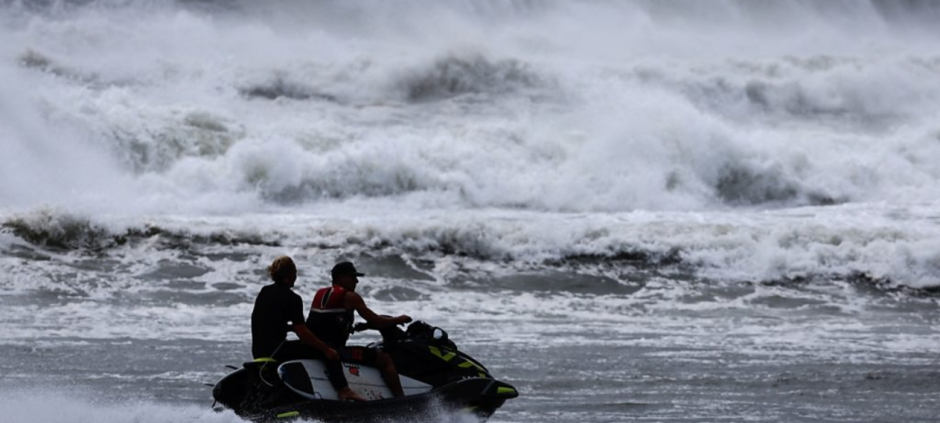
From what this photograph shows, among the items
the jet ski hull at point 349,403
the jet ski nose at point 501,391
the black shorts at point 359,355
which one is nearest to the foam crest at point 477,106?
the jet ski hull at point 349,403

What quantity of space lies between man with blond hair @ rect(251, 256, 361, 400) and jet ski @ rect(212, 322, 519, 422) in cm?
9

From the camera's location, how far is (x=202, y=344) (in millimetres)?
11953

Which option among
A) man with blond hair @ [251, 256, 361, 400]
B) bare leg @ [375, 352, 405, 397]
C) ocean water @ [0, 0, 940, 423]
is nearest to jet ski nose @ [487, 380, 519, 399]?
ocean water @ [0, 0, 940, 423]

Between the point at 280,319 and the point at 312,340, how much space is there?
24 cm

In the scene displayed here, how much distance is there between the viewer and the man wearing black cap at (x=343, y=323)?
7.52m

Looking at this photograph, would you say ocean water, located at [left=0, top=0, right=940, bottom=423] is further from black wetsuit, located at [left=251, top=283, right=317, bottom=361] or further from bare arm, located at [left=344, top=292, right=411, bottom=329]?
bare arm, located at [left=344, top=292, right=411, bottom=329]

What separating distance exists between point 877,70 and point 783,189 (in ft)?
35.9

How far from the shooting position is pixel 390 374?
7.69 meters

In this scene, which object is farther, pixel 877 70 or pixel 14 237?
pixel 877 70

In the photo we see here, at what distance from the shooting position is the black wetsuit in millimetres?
7305

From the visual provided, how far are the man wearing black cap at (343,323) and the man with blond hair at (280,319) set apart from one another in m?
0.11

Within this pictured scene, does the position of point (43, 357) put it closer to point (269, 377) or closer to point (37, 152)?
point (269, 377)

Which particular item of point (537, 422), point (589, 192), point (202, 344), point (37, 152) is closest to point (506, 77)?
point (589, 192)

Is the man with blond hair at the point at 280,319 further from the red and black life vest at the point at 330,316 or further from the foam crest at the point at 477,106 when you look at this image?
the foam crest at the point at 477,106
